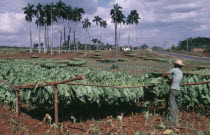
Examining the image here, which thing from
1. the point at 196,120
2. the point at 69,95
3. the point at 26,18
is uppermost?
the point at 26,18

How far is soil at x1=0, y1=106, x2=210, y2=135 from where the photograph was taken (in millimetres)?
5664

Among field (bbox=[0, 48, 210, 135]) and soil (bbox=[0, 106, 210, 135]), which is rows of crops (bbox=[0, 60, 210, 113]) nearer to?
Answer: field (bbox=[0, 48, 210, 135])

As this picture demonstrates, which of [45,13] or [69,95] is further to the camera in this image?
[45,13]

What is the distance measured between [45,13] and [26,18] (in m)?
5.95

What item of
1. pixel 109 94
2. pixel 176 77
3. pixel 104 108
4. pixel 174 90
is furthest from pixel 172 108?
pixel 104 108

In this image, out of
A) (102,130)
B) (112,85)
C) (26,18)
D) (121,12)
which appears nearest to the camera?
(102,130)

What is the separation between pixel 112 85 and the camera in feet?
22.0

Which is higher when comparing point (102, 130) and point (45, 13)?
point (45, 13)

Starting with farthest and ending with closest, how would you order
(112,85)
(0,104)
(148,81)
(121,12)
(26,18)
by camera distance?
(26,18)
(121,12)
(0,104)
(148,81)
(112,85)

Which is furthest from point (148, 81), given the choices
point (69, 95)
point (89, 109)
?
point (69, 95)

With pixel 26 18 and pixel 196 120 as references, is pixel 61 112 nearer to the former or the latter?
pixel 196 120

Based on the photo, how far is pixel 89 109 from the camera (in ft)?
23.4

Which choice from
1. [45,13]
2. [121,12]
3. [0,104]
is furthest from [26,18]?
[0,104]

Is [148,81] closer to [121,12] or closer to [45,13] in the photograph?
[121,12]
